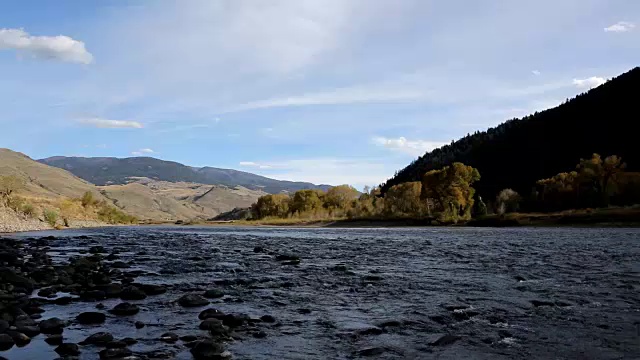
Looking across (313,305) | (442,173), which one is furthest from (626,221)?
(313,305)

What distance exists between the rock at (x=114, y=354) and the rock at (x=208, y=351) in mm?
1255

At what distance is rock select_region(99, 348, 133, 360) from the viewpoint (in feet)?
30.6

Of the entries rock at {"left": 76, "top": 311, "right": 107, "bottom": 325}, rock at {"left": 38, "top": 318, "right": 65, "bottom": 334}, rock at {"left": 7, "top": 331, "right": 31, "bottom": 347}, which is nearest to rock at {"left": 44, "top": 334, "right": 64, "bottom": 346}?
rock at {"left": 7, "top": 331, "right": 31, "bottom": 347}

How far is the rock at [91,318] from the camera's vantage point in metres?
12.4

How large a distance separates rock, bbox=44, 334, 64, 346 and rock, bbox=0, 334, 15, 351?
655mm

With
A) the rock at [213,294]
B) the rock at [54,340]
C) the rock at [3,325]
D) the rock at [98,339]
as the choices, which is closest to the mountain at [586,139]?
the rock at [213,294]

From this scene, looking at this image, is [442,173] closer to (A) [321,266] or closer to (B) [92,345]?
(A) [321,266]

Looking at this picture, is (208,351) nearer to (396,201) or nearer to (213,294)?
(213,294)

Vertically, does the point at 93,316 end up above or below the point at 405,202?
below

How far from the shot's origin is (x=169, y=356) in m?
9.62

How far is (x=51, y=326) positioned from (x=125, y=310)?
2394mm

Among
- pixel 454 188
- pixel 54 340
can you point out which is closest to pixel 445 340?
pixel 54 340

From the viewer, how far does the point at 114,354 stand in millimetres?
9398

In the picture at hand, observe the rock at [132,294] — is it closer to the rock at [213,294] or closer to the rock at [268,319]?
the rock at [213,294]
